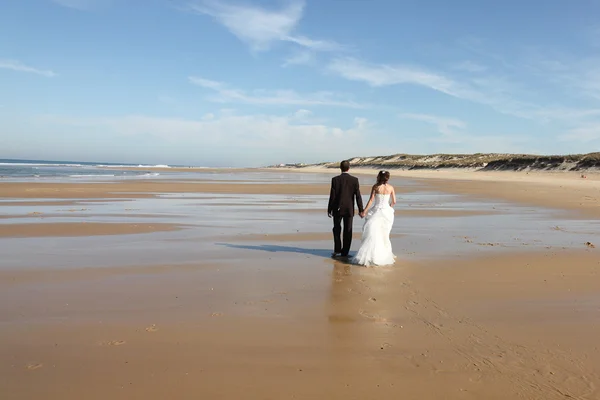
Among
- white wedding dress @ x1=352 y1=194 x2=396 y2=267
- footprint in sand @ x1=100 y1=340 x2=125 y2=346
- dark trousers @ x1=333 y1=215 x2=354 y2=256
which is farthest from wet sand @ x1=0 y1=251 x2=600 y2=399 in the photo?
dark trousers @ x1=333 y1=215 x2=354 y2=256

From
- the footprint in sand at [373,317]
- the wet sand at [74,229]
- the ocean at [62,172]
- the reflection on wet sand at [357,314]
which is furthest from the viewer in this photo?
the ocean at [62,172]

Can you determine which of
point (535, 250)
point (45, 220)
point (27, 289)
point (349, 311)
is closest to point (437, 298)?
point (349, 311)

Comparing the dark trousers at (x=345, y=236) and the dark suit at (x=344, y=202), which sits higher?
the dark suit at (x=344, y=202)

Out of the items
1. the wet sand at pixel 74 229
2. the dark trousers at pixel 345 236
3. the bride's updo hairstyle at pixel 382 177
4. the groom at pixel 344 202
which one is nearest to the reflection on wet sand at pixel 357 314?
the dark trousers at pixel 345 236

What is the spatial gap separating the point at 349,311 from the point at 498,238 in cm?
688

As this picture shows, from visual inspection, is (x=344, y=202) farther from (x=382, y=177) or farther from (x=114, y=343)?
(x=114, y=343)

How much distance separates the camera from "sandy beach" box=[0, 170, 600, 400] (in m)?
3.72

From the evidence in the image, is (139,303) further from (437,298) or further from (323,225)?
(323,225)

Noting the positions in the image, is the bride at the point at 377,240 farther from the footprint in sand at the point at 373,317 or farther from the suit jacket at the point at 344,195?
the footprint in sand at the point at 373,317

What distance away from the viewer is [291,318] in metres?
5.22

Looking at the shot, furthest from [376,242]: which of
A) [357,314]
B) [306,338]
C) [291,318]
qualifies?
[306,338]

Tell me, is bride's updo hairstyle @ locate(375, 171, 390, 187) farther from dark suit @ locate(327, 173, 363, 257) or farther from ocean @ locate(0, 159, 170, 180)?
ocean @ locate(0, 159, 170, 180)

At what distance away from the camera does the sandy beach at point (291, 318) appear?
146 inches

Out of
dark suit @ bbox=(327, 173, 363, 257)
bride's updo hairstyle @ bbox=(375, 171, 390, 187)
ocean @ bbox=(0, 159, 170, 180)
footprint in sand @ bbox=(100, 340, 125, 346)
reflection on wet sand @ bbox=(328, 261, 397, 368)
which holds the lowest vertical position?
footprint in sand @ bbox=(100, 340, 125, 346)
